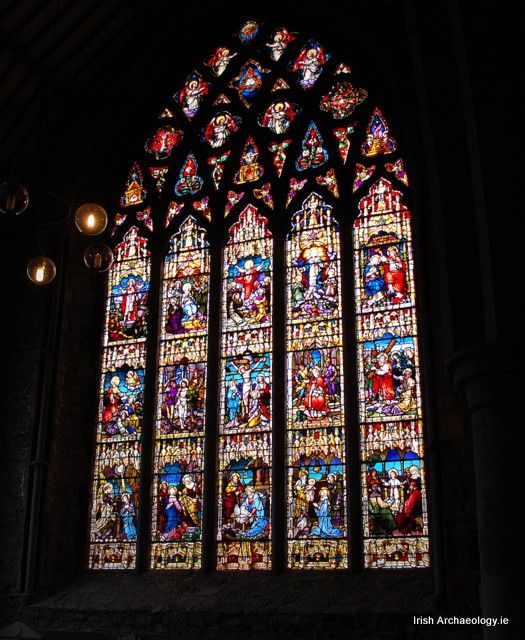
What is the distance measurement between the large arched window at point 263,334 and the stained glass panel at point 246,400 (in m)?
0.02

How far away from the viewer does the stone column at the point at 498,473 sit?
5426 millimetres

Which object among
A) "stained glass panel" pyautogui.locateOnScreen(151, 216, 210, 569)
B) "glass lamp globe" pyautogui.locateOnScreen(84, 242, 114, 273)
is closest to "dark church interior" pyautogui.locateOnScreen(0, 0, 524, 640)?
"stained glass panel" pyautogui.locateOnScreen(151, 216, 210, 569)

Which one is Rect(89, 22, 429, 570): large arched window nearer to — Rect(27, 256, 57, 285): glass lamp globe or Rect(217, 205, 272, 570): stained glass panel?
Rect(217, 205, 272, 570): stained glass panel

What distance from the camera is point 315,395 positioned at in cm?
890

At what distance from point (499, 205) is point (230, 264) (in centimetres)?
416

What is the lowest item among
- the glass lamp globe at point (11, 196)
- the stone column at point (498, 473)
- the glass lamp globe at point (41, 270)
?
the stone column at point (498, 473)

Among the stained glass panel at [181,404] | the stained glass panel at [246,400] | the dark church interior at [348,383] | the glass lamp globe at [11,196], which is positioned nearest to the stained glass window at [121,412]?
the dark church interior at [348,383]

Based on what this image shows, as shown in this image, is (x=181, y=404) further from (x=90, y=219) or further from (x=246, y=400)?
(x=90, y=219)

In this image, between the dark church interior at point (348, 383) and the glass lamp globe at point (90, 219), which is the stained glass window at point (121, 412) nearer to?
the dark church interior at point (348, 383)

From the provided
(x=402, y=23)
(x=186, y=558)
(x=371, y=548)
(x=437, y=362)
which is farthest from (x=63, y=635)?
(x=402, y=23)

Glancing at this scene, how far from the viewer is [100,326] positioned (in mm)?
10336

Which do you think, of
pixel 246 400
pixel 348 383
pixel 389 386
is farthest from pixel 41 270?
pixel 389 386

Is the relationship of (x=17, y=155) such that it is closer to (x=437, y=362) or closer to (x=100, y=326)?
(x=100, y=326)

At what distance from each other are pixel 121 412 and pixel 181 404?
0.78m
